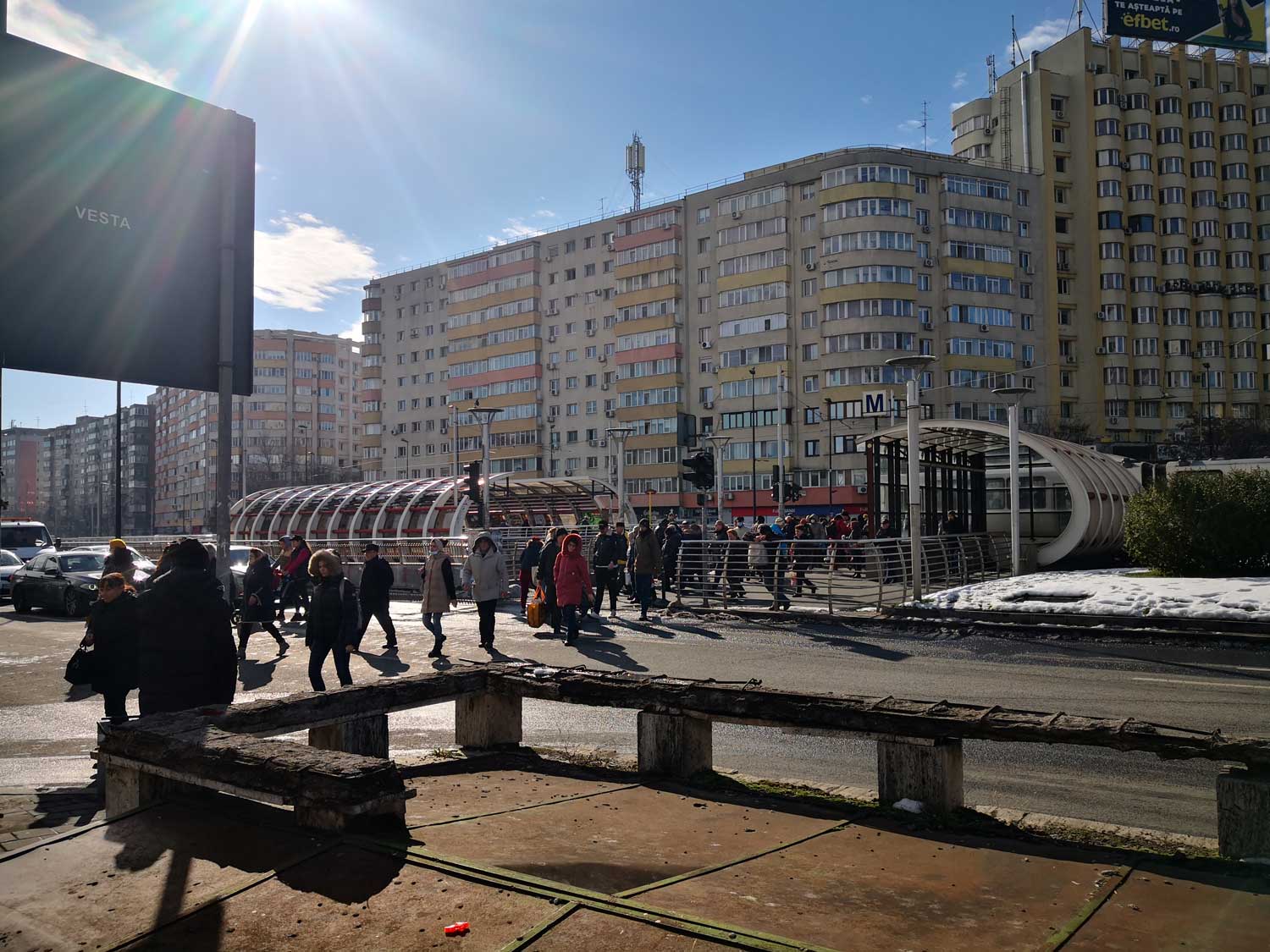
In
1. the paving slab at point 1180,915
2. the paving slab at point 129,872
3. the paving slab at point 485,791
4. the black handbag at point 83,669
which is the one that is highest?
the black handbag at point 83,669

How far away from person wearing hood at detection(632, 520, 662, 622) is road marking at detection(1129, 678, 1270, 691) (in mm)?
9673

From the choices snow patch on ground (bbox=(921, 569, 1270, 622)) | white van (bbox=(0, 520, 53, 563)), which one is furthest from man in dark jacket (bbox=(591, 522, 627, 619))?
white van (bbox=(0, 520, 53, 563))

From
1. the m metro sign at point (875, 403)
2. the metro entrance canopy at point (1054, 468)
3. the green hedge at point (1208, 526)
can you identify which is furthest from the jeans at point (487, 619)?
the metro entrance canopy at point (1054, 468)

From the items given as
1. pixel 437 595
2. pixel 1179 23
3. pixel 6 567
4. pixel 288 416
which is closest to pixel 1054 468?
pixel 437 595

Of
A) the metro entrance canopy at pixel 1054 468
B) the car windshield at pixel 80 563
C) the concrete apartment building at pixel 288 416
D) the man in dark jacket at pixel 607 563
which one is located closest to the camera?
the man in dark jacket at pixel 607 563

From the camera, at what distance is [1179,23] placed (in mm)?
68875

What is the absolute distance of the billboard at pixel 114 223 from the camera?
242 inches

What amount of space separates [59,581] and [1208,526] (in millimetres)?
22886

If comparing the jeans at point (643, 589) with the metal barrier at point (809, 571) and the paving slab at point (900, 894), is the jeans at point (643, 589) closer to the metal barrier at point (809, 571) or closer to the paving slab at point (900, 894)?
the metal barrier at point (809, 571)

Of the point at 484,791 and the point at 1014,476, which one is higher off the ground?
the point at 1014,476

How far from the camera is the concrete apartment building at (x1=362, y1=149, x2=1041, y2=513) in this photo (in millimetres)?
66000

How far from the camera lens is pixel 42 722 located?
975 cm

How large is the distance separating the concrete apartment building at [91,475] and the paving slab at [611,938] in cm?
13563

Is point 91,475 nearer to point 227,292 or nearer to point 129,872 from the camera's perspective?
point 227,292
